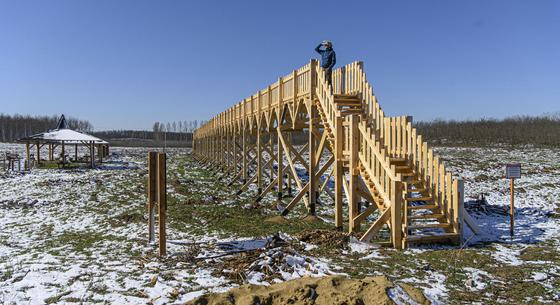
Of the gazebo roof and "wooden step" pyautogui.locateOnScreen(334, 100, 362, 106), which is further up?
"wooden step" pyautogui.locateOnScreen(334, 100, 362, 106)

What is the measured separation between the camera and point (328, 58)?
35.5ft

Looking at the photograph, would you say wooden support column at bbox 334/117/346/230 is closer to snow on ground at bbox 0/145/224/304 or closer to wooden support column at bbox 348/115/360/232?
wooden support column at bbox 348/115/360/232

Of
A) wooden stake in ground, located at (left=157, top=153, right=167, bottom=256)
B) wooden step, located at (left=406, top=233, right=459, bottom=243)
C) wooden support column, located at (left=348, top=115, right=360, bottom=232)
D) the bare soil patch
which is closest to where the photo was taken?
the bare soil patch

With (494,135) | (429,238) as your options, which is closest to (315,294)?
(429,238)

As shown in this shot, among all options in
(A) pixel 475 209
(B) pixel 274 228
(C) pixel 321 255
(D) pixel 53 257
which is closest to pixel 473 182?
(A) pixel 475 209

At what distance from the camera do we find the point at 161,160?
7195 mm

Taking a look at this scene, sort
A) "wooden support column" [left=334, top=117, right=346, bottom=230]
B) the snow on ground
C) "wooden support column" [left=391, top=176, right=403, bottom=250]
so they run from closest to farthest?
1. the snow on ground
2. "wooden support column" [left=391, top=176, right=403, bottom=250]
3. "wooden support column" [left=334, top=117, right=346, bottom=230]

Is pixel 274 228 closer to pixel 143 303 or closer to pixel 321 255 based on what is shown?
pixel 321 255

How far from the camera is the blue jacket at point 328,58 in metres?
10.8

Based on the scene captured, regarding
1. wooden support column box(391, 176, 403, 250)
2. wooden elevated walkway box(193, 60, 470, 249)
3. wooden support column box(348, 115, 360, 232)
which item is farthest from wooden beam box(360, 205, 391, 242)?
wooden support column box(348, 115, 360, 232)

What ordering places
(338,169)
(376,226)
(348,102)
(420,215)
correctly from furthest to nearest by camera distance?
(348,102), (338,169), (420,215), (376,226)

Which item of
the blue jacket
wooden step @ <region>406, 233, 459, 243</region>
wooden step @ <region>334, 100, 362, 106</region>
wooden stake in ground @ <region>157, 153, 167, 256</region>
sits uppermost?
the blue jacket

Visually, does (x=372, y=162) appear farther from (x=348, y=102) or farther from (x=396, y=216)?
(x=348, y=102)

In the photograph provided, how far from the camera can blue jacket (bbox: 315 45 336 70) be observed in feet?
35.4
